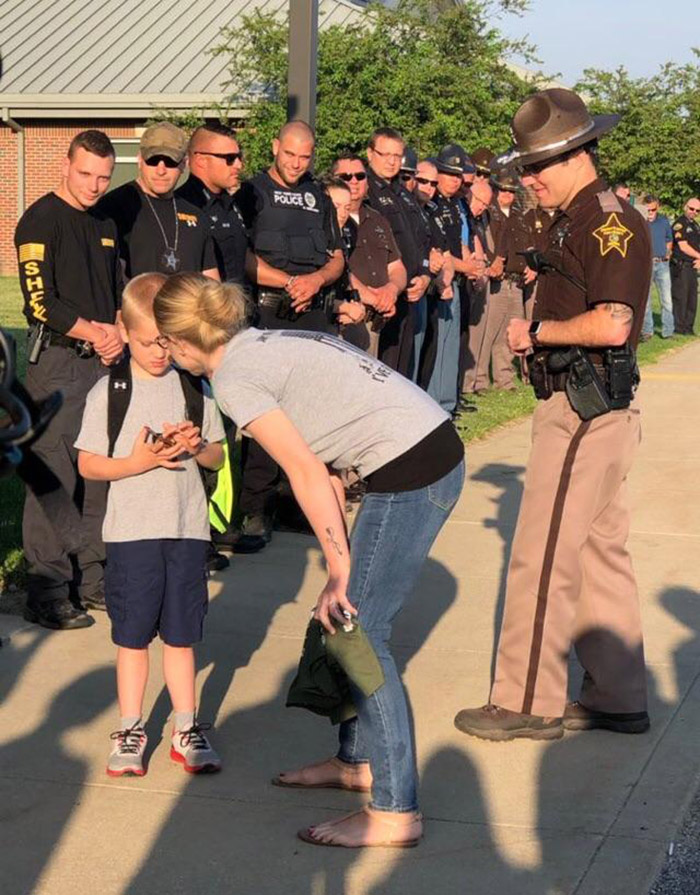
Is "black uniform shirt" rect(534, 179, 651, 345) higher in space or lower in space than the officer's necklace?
higher

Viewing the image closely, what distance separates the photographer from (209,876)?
13.4 ft

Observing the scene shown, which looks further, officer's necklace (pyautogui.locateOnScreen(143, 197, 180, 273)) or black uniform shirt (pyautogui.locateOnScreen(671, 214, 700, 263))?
black uniform shirt (pyautogui.locateOnScreen(671, 214, 700, 263))

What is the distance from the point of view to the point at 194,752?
4871 millimetres

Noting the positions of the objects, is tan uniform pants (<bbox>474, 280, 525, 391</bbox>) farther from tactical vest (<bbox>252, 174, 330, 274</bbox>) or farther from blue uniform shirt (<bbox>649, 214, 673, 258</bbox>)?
blue uniform shirt (<bbox>649, 214, 673, 258</bbox>)

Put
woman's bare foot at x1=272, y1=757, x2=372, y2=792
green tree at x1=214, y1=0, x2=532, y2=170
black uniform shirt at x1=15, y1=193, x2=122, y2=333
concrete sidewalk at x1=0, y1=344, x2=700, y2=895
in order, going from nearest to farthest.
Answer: concrete sidewalk at x1=0, y1=344, x2=700, y2=895 → woman's bare foot at x1=272, y1=757, x2=372, y2=792 → black uniform shirt at x1=15, y1=193, x2=122, y2=333 → green tree at x1=214, y1=0, x2=532, y2=170

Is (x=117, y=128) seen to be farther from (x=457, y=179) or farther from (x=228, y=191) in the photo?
(x=228, y=191)

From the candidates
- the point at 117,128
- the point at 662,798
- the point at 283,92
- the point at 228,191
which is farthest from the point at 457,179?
the point at 117,128

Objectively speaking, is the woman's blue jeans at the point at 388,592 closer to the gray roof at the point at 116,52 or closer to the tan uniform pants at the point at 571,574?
the tan uniform pants at the point at 571,574

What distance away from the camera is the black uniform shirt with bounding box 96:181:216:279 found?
23.3 feet

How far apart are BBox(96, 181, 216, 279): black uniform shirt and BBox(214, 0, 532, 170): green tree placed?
61.8 ft

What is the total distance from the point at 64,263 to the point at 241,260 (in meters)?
1.56

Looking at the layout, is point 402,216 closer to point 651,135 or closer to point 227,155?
point 227,155

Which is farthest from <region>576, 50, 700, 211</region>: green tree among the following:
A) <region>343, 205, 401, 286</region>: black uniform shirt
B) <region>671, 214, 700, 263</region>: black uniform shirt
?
<region>343, 205, 401, 286</region>: black uniform shirt

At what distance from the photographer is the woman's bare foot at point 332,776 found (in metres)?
4.68
